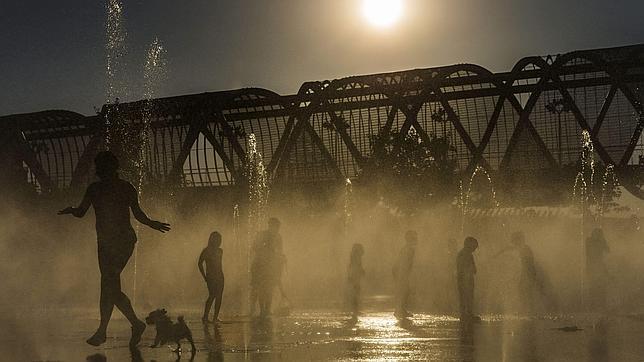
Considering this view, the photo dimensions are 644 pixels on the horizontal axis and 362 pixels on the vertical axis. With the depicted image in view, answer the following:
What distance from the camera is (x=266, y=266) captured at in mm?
19422

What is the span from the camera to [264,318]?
18.0 meters

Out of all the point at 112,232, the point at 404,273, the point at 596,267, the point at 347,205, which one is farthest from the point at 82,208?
the point at 347,205

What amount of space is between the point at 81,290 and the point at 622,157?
2111cm

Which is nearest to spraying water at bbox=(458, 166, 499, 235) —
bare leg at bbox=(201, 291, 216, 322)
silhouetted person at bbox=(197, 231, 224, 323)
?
silhouetted person at bbox=(197, 231, 224, 323)

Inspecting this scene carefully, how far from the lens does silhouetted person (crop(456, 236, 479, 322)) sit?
16.8 metres

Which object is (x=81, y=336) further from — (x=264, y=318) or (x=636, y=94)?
(x=636, y=94)

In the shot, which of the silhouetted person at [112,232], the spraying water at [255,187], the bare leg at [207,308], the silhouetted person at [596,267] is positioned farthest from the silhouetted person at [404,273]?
the spraying water at [255,187]

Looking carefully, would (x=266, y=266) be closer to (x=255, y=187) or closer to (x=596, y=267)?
(x=596, y=267)

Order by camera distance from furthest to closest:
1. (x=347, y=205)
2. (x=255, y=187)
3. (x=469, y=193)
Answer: (x=255, y=187)
(x=347, y=205)
(x=469, y=193)

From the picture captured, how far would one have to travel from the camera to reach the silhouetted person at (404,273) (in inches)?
750

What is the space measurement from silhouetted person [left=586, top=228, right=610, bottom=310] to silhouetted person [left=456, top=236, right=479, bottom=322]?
14.5ft

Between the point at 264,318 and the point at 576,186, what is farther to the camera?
the point at 576,186

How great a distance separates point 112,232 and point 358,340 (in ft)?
10.5

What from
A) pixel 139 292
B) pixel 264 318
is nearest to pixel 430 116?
pixel 139 292
